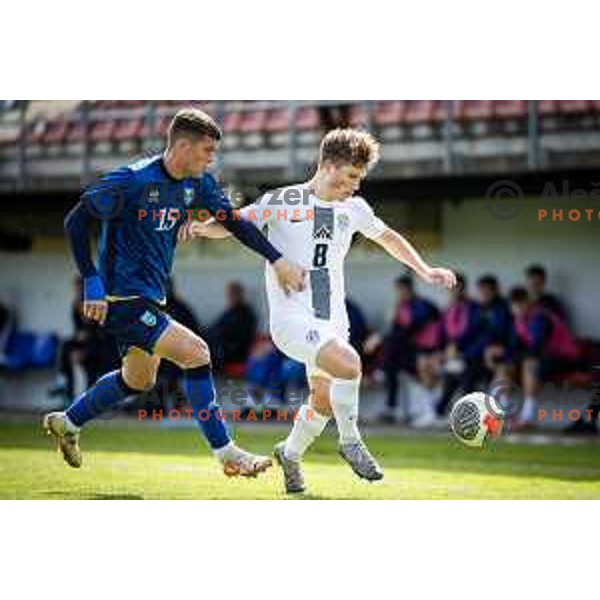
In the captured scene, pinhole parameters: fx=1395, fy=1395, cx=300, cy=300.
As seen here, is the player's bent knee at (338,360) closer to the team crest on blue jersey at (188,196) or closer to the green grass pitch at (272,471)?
the green grass pitch at (272,471)

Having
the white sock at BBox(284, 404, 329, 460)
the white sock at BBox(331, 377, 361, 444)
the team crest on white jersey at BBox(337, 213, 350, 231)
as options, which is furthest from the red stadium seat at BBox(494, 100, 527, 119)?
the white sock at BBox(284, 404, 329, 460)

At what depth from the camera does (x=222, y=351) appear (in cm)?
974

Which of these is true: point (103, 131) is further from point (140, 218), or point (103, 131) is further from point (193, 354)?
point (193, 354)

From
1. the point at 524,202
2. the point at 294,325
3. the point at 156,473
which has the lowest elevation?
the point at 156,473

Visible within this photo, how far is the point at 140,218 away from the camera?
6.30 meters

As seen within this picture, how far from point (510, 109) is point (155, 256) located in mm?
2829

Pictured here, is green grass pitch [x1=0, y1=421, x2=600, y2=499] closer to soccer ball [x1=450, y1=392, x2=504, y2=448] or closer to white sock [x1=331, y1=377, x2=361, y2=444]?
soccer ball [x1=450, y1=392, x2=504, y2=448]

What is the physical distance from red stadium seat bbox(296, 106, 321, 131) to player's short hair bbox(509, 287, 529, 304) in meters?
1.87

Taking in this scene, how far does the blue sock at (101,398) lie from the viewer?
21.2 feet

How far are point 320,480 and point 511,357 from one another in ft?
10.1

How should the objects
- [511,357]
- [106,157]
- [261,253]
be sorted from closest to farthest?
[261,253], [106,157], [511,357]

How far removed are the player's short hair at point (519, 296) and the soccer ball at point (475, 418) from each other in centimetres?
208

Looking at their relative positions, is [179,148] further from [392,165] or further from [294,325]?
[392,165]
